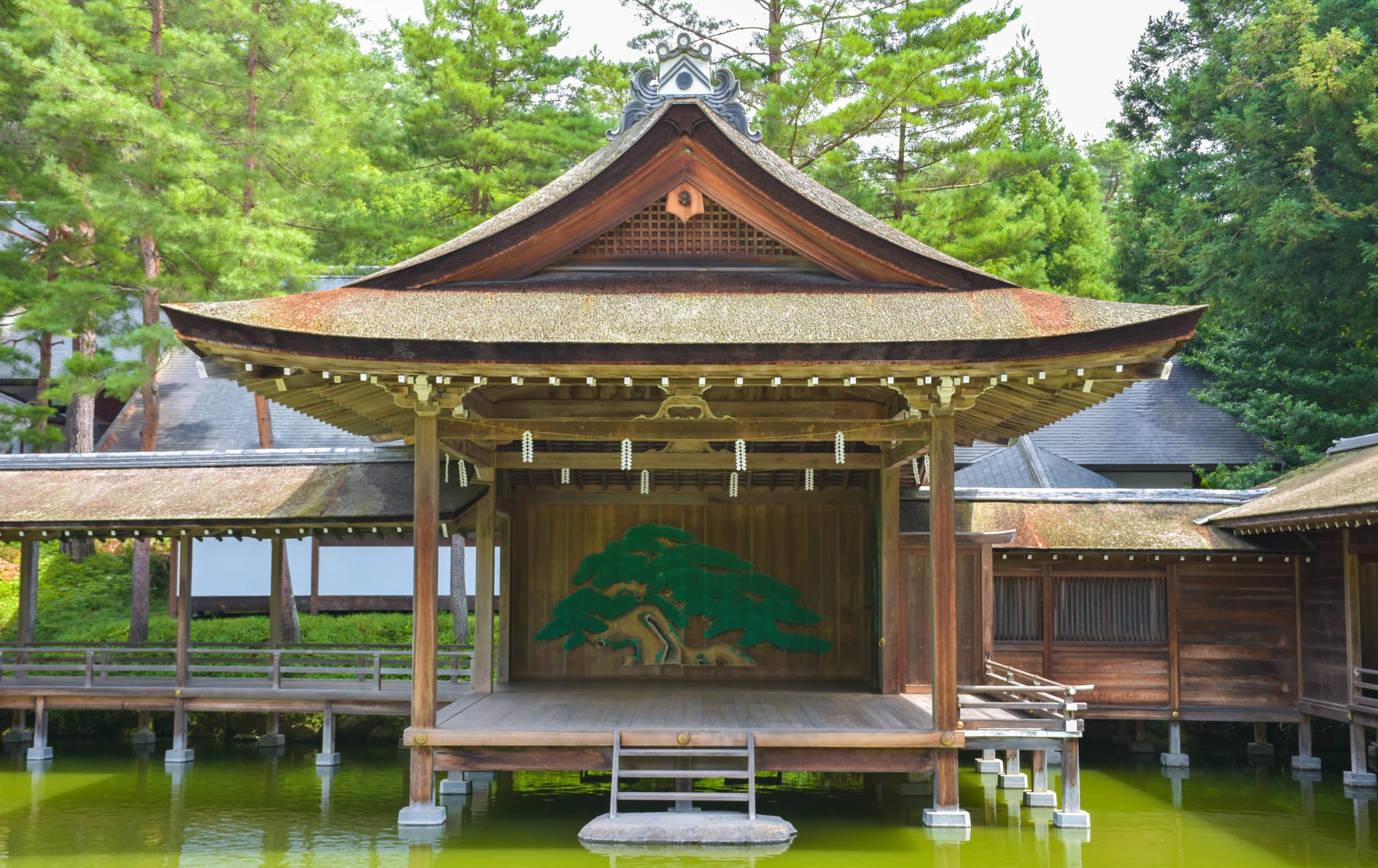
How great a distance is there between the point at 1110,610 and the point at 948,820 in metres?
6.12

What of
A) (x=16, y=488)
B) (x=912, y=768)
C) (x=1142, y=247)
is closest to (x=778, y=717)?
(x=912, y=768)

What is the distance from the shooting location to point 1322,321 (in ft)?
74.4

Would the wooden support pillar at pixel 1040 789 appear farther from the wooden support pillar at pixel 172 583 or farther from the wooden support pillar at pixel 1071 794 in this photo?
the wooden support pillar at pixel 172 583

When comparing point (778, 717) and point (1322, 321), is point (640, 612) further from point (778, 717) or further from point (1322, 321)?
point (1322, 321)

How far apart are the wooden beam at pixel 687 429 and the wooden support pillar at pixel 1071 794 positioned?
10.3 ft

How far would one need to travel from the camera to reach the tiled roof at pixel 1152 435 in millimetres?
22906

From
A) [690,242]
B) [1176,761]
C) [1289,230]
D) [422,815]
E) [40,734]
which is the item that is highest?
[1289,230]

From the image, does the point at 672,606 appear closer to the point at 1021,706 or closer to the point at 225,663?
the point at 1021,706

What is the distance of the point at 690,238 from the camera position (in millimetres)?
12234

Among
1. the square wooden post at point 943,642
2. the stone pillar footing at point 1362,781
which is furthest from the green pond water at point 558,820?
the square wooden post at point 943,642

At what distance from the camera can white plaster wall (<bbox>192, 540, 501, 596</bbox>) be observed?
2211cm

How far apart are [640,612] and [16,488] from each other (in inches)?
323

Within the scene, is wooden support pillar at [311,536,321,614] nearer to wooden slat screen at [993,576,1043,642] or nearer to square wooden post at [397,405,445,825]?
square wooden post at [397,405,445,825]

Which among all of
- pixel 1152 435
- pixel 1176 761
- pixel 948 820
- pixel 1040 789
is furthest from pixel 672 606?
pixel 1152 435
